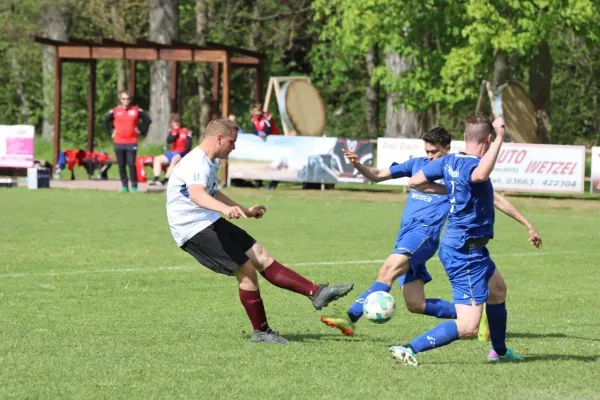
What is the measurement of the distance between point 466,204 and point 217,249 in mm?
1929

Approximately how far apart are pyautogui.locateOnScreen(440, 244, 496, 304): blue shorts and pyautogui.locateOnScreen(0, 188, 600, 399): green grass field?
0.50 metres

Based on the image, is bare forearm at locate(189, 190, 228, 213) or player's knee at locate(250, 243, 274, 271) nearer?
bare forearm at locate(189, 190, 228, 213)

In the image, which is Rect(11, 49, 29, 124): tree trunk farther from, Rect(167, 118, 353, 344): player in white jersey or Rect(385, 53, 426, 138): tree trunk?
Rect(167, 118, 353, 344): player in white jersey

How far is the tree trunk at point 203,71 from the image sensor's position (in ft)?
158

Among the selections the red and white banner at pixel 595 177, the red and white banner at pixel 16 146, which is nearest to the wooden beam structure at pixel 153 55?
the red and white banner at pixel 16 146

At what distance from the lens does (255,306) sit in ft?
30.9

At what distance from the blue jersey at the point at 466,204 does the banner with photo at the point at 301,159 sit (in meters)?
19.9

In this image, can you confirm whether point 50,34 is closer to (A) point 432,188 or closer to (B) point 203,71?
(B) point 203,71

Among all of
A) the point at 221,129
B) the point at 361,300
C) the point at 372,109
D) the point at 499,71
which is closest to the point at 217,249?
the point at 221,129

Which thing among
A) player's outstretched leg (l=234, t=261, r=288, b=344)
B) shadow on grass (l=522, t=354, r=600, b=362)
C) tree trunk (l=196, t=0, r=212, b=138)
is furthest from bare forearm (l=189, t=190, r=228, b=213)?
tree trunk (l=196, t=0, r=212, b=138)

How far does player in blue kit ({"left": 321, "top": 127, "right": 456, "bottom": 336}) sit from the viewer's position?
9.59 m

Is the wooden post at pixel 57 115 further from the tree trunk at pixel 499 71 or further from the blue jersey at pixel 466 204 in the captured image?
the blue jersey at pixel 466 204

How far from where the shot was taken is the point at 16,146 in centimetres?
3088

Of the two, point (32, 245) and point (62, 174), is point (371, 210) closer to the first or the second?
point (32, 245)
